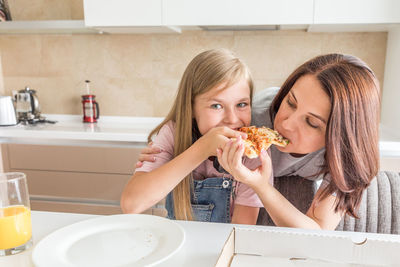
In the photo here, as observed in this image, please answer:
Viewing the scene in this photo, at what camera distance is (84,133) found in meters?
2.19

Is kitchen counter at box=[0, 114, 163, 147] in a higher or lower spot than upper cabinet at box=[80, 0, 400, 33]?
lower

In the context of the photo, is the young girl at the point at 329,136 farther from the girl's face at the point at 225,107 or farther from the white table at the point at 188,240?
the white table at the point at 188,240

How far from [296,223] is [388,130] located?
1.74m

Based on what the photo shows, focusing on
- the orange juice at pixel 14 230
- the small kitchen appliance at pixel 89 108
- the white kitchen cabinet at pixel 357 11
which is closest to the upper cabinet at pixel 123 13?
the small kitchen appliance at pixel 89 108

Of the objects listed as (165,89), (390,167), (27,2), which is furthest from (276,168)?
(27,2)

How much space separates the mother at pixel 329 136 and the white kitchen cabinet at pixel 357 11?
1.12 metres

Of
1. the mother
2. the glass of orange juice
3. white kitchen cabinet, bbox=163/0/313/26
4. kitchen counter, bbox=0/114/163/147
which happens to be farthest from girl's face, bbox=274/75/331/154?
kitchen counter, bbox=0/114/163/147

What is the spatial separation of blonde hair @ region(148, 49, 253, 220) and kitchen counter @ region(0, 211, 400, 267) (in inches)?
13.7

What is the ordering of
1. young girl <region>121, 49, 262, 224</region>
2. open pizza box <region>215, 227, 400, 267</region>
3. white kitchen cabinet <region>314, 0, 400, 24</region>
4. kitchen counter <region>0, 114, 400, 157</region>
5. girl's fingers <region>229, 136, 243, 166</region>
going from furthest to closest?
kitchen counter <region>0, 114, 400, 157</region>, white kitchen cabinet <region>314, 0, 400, 24</region>, young girl <region>121, 49, 262, 224</region>, girl's fingers <region>229, 136, 243, 166</region>, open pizza box <region>215, 227, 400, 267</region>

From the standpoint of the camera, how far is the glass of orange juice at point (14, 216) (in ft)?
2.01

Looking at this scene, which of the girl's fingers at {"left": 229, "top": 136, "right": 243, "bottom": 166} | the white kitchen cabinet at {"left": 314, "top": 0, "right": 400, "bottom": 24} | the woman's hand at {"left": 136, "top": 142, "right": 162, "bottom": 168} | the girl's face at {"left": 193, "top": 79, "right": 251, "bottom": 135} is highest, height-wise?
the white kitchen cabinet at {"left": 314, "top": 0, "right": 400, "bottom": 24}

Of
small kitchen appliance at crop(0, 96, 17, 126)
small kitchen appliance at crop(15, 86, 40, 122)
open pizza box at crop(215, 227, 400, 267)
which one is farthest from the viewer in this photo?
A: small kitchen appliance at crop(15, 86, 40, 122)

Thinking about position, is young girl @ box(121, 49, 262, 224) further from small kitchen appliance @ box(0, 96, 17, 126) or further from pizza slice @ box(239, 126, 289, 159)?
small kitchen appliance @ box(0, 96, 17, 126)

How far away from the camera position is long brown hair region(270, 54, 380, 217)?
89 centimetres
